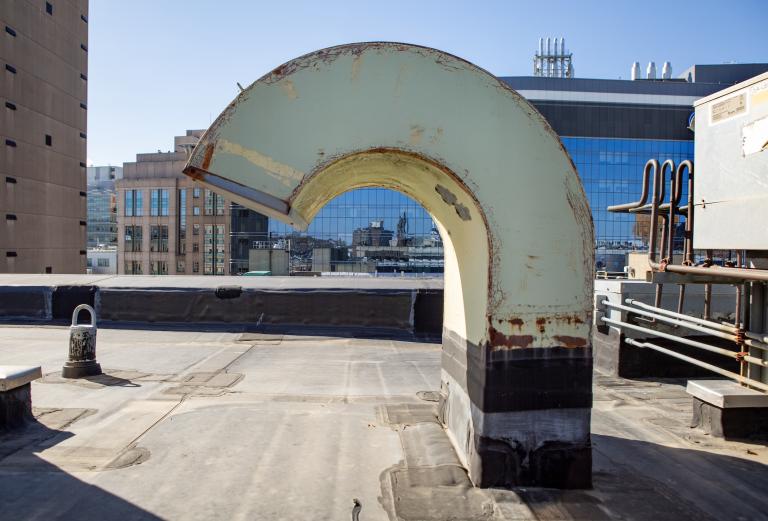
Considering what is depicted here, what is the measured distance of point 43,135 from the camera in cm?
4025

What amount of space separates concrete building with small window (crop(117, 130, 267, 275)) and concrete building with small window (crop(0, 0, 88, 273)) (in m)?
24.8

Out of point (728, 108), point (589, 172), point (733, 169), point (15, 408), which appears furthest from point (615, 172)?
point (15, 408)

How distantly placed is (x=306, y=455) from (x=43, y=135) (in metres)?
44.5

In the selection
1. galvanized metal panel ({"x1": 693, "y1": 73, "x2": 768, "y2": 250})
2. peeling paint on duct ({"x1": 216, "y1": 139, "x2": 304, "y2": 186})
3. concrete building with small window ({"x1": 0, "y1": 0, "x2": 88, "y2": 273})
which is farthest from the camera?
concrete building with small window ({"x1": 0, "y1": 0, "x2": 88, "y2": 273})

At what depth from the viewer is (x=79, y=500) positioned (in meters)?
4.12

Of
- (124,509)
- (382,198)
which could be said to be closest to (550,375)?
(124,509)

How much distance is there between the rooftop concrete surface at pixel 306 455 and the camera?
13.4 ft

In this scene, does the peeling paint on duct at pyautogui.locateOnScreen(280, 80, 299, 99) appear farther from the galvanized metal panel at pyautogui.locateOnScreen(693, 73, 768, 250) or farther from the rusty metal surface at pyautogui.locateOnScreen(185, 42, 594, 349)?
the galvanized metal panel at pyautogui.locateOnScreen(693, 73, 768, 250)

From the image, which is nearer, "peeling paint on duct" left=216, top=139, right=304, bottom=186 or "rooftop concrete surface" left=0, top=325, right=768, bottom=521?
"peeling paint on duct" left=216, top=139, right=304, bottom=186

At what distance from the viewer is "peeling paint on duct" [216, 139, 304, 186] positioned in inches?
155

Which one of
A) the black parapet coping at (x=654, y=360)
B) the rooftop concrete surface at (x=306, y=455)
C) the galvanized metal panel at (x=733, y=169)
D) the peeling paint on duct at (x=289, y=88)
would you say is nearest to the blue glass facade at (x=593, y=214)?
the black parapet coping at (x=654, y=360)

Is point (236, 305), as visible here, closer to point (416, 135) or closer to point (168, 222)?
point (416, 135)

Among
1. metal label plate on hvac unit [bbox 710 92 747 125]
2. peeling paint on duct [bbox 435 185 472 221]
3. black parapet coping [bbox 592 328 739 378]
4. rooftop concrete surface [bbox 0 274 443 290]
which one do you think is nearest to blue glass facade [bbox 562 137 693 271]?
rooftop concrete surface [bbox 0 274 443 290]

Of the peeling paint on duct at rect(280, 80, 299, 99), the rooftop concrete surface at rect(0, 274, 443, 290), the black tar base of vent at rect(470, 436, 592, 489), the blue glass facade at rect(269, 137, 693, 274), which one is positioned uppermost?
the blue glass facade at rect(269, 137, 693, 274)
